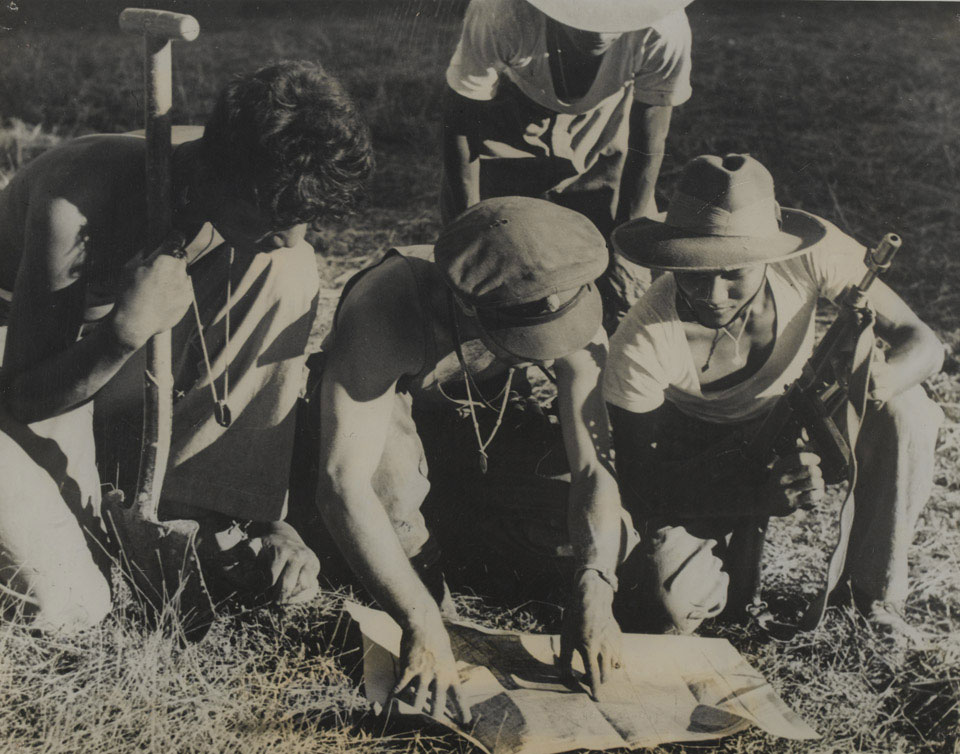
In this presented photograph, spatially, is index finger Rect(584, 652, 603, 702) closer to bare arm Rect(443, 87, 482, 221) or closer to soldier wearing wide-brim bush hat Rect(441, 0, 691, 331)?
soldier wearing wide-brim bush hat Rect(441, 0, 691, 331)

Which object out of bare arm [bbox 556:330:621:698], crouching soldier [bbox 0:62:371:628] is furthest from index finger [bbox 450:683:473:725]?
crouching soldier [bbox 0:62:371:628]

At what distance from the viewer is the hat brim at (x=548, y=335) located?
1.93m

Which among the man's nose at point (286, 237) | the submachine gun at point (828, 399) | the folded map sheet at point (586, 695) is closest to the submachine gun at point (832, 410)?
the submachine gun at point (828, 399)

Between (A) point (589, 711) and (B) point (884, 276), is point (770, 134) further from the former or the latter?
(A) point (589, 711)

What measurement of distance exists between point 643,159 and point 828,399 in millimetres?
925

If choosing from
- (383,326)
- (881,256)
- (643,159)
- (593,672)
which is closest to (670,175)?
(643,159)

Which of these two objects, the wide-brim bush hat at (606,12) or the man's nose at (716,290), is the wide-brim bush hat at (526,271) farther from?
the wide-brim bush hat at (606,12)

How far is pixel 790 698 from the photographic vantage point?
2203 millimetres

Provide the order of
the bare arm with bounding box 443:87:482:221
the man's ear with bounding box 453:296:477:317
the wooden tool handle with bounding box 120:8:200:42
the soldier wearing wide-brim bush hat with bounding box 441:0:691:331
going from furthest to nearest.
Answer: the bare arm with bounding box 443:87:482:221
the soldier wearing wide-brim bush hat with bounding box 441:0:691:331
the man's ear with bounding box 453:296:477:317
the wooden tool handle with bounding box 120:8:200:42

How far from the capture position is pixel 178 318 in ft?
6.60

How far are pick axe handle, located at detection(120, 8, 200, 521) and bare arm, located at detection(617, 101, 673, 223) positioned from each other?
4.22 feet

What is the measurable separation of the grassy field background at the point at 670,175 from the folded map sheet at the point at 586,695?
7 centimetres

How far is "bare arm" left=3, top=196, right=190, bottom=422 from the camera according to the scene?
1951 millimetres

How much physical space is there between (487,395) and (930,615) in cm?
126
